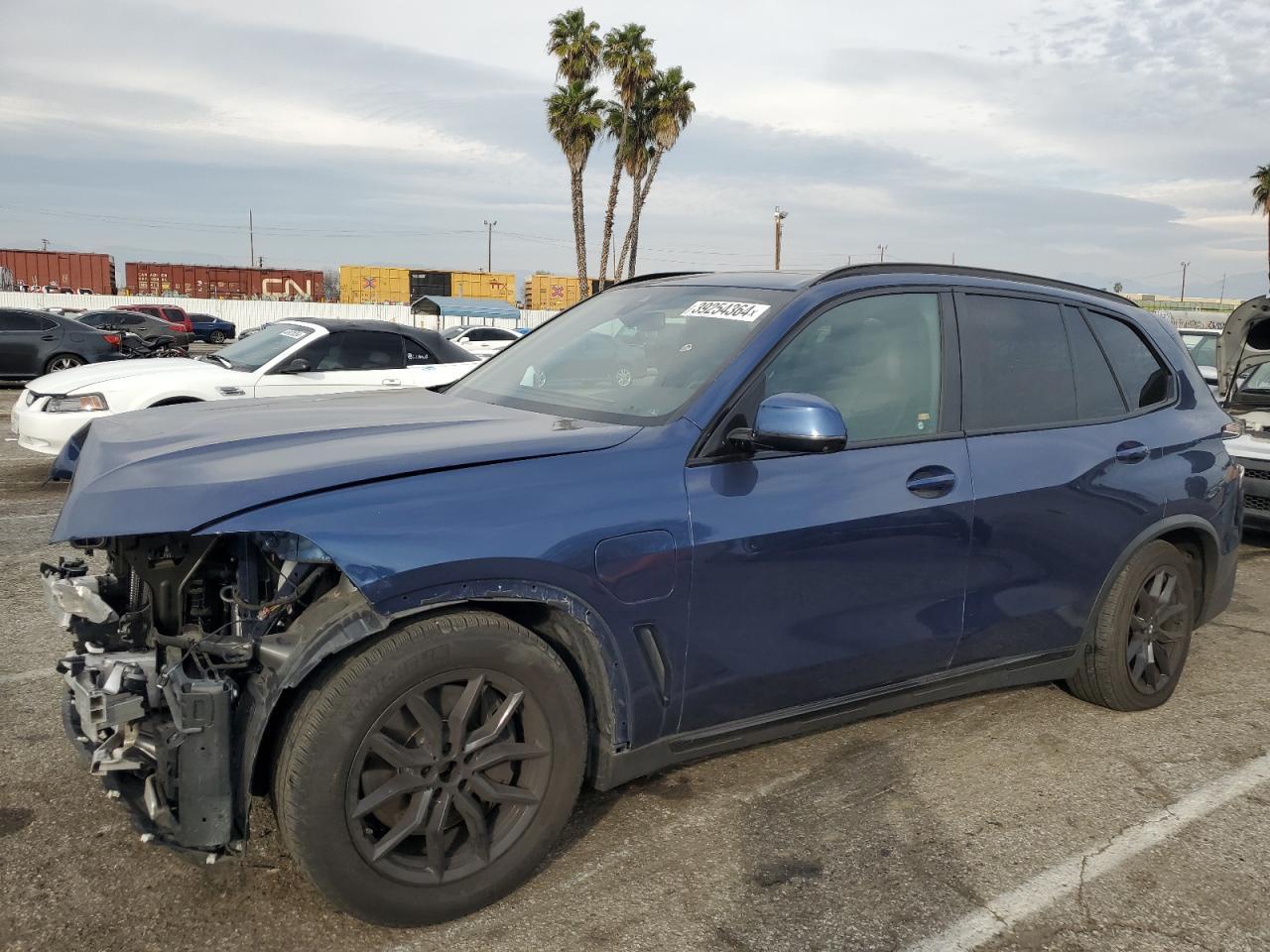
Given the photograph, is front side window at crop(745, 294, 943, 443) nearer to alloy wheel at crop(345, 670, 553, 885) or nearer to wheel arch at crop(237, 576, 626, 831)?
wheel arch at crop(237, 576, 626, 831)

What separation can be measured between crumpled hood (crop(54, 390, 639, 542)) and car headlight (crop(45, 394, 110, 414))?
228 inches

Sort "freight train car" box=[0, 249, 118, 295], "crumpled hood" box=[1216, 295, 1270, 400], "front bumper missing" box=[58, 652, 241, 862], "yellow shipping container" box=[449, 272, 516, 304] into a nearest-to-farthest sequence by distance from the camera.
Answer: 1. "front bumper missing" box=[58, 652, 241, 862]
2. "crumpled hood" box=[1216, 295, 1270, 400]
3. "freight train car" box=[0, 249, 118, 295]
4. "yellow shipping container" box=[449, 272, 516, 304]

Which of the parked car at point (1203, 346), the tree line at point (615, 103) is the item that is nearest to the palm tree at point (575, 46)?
the tree line at point (615, 103)

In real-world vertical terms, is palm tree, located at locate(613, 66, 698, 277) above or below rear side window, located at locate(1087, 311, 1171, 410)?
above

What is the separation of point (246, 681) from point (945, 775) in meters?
2.43

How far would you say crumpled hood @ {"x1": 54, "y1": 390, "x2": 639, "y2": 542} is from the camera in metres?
2.38

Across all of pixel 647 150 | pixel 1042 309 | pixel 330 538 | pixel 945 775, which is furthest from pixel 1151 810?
pixel 647 150

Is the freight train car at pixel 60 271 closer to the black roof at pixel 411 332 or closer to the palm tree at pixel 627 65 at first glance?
the palm tree at pixel 627 65

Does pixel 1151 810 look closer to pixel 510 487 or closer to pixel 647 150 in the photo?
pixel 510 487

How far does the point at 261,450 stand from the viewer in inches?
106

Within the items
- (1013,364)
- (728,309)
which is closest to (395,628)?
(728,309)

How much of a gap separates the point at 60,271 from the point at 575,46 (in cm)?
3817

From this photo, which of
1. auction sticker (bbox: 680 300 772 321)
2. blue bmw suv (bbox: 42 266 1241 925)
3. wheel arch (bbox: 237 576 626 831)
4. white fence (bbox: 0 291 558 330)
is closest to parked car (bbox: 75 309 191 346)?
white fence (bbox: 0 291 558 330)

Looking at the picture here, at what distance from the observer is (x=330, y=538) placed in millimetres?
2365
